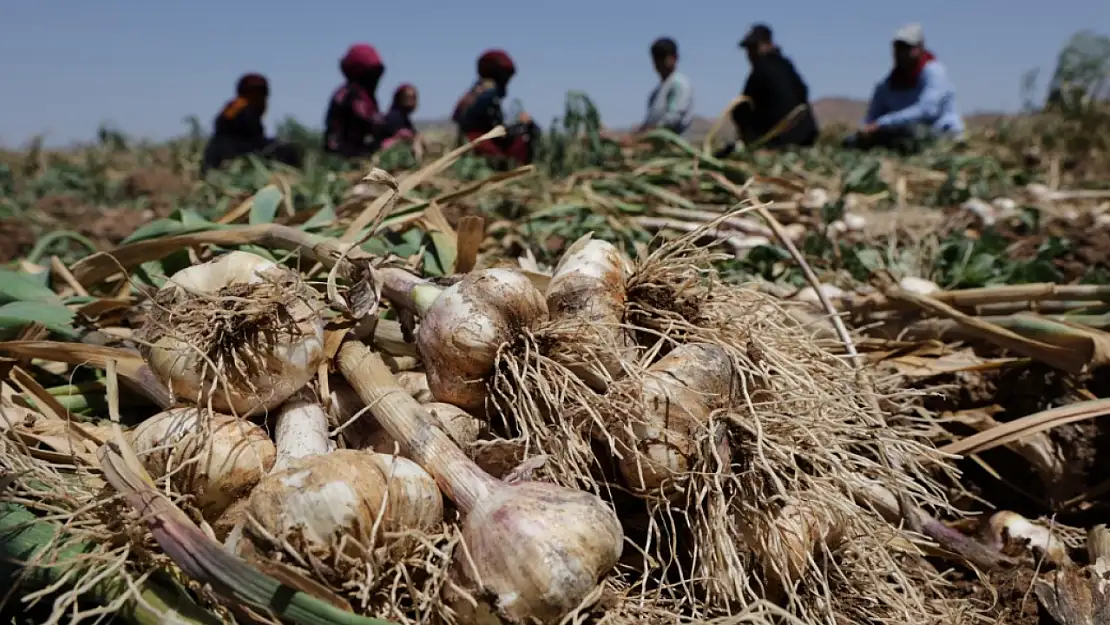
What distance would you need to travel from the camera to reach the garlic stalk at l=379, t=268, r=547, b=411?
1.15 metres

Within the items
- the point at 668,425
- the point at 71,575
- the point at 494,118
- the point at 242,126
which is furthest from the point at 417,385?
the point at 242,126

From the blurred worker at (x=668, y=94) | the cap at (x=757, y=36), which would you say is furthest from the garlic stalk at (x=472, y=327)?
the cap at (x=757, y=36)

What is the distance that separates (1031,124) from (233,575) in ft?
25.8

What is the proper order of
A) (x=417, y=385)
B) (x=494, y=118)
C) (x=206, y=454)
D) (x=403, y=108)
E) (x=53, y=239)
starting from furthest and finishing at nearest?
(x=403, y=108), (x=494, y=118), (x=53, y=239), (x=417, y=385), (x=206, y=454)

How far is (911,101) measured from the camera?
24.6ft

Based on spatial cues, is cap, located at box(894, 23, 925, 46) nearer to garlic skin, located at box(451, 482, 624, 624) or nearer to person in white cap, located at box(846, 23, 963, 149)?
person in white cap, located at box(846, 23, 963, 149)

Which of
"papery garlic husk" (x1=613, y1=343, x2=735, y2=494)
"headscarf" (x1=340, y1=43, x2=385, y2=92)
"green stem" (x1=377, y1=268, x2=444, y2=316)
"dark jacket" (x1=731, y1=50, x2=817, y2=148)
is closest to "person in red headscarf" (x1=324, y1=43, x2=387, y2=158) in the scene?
"headscarf" (x1=340, y1=43, x2=385, y2=92)

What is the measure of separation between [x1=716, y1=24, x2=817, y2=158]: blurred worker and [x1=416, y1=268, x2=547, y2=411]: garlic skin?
6.19 m

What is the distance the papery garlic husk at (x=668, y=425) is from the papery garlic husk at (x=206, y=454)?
0.51 m

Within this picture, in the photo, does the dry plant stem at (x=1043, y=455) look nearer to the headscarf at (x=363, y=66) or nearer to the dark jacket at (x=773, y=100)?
the dark jacket at (x=773, y=100)

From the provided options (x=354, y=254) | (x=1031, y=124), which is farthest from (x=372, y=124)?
(x=354, y=254)

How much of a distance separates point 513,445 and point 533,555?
10.0 inches

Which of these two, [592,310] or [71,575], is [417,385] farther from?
[71,575]

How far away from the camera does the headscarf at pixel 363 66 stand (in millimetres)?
7938
